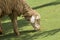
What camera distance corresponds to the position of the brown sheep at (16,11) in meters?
7.31

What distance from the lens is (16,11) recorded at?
753 centimetres

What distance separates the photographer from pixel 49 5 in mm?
10961

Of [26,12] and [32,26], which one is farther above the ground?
[26,12]

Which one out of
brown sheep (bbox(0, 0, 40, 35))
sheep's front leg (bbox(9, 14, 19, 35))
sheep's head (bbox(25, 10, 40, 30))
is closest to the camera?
brown sheep (bbox(0, 0, 40, 35))

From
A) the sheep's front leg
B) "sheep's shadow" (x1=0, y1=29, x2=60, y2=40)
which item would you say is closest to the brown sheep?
the sheep's front leg

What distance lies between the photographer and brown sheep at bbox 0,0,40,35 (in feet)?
24.0

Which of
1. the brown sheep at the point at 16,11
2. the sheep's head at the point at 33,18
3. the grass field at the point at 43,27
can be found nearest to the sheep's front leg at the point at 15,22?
the brown sheep at the point at 16,11

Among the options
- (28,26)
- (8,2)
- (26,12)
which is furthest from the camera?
(28,26)

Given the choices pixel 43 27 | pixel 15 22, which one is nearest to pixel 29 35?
Answer: pixel 15 22

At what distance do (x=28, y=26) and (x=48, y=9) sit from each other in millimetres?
2194

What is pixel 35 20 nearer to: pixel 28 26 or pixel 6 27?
pixel 28 26

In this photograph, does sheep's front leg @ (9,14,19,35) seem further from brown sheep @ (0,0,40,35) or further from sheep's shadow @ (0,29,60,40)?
sheep's shadow @ (0,29,60,40)

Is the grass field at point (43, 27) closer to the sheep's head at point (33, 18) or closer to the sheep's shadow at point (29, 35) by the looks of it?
the sheep's shadow at point (29, 35)

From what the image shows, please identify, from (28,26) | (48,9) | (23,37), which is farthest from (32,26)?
(48,9)
